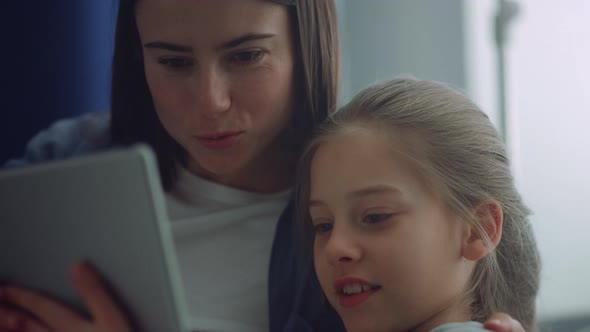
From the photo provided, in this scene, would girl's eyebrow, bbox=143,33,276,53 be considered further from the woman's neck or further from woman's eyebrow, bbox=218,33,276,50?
the woman's neck

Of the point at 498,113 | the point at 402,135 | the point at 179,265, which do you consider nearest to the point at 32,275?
the point at 179,265

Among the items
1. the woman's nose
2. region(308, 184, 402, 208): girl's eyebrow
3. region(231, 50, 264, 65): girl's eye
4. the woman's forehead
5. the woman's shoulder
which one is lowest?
region(308, 184, 402, 208): girl's eyebrow

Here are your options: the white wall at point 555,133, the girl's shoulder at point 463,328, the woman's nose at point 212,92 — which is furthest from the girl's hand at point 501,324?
the white wall at point 555,133

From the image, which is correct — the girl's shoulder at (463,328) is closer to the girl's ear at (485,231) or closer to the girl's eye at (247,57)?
the girl's ear at (485,231)

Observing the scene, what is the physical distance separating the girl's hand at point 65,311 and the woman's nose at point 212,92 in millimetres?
336

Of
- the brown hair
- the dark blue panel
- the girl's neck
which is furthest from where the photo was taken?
the dark blue panel

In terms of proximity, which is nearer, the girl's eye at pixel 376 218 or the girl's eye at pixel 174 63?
the girl's eye at pixel 376 218

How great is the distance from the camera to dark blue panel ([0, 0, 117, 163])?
1.24 meters

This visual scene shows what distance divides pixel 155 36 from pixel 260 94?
6.3 inches

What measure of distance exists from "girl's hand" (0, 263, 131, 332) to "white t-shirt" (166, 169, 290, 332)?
12.6 inches

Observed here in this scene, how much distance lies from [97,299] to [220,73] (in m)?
0.40

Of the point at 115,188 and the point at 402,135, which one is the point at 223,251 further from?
the point at 115,188

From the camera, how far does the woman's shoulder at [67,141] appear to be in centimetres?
111


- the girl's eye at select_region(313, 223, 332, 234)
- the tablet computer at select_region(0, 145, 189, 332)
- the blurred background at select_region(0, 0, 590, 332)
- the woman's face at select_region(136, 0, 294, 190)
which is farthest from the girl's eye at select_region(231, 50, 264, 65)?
the blurred background at select_region(0, 0, 590, 332)
